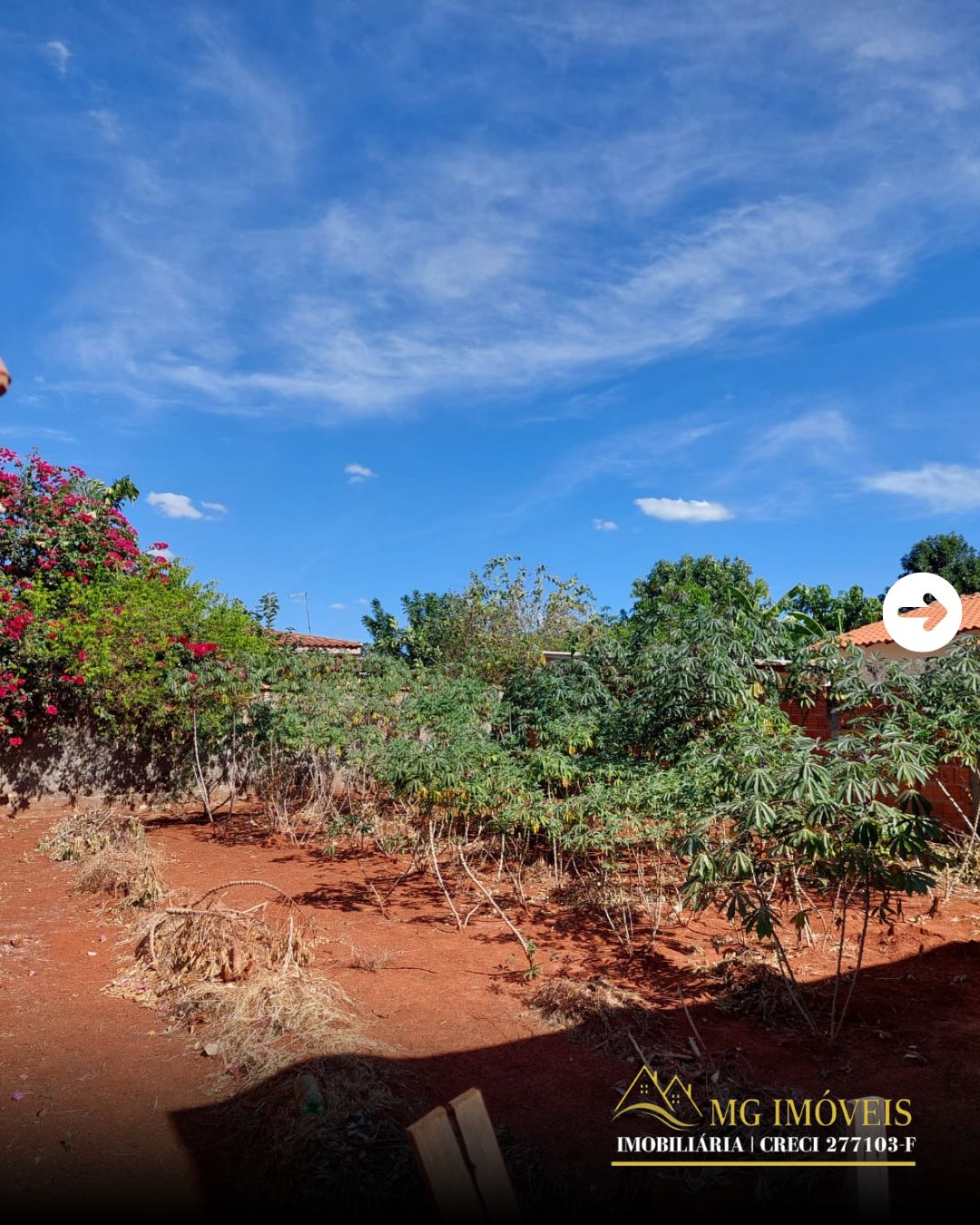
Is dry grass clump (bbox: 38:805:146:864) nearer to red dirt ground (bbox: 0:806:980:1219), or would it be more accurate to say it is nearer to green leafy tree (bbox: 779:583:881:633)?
red dirt ground (bbox: 0:806:980:1219)

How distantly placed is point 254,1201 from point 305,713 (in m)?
6.79

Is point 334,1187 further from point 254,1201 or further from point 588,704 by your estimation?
point 588,704

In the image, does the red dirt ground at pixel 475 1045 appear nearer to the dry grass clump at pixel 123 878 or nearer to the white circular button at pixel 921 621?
the dry grass clump at pixel 123 878

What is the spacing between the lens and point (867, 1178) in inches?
74.4

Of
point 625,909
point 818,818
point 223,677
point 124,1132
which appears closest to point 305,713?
point 223,677

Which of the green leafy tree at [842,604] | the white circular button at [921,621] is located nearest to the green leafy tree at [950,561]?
the green leafy tree at [842,604]

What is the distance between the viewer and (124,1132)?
3262 mm

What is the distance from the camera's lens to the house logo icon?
3.39m

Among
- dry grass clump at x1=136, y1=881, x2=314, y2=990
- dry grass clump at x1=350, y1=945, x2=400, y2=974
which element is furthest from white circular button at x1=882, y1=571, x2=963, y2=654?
dry grass clump at x1=136, y1=881, x2=314, y2=990

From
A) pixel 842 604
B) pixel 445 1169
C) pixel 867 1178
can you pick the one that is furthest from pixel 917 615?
pixel 445 1169

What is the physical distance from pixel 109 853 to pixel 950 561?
25812 mm

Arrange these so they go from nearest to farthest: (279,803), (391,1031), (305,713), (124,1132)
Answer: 1. (124,1132)
2. (391,1031)
3. (305,713)
4. (279,803)

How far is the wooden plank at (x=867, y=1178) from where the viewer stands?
188cm

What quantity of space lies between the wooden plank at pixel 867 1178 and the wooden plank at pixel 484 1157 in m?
0.84
